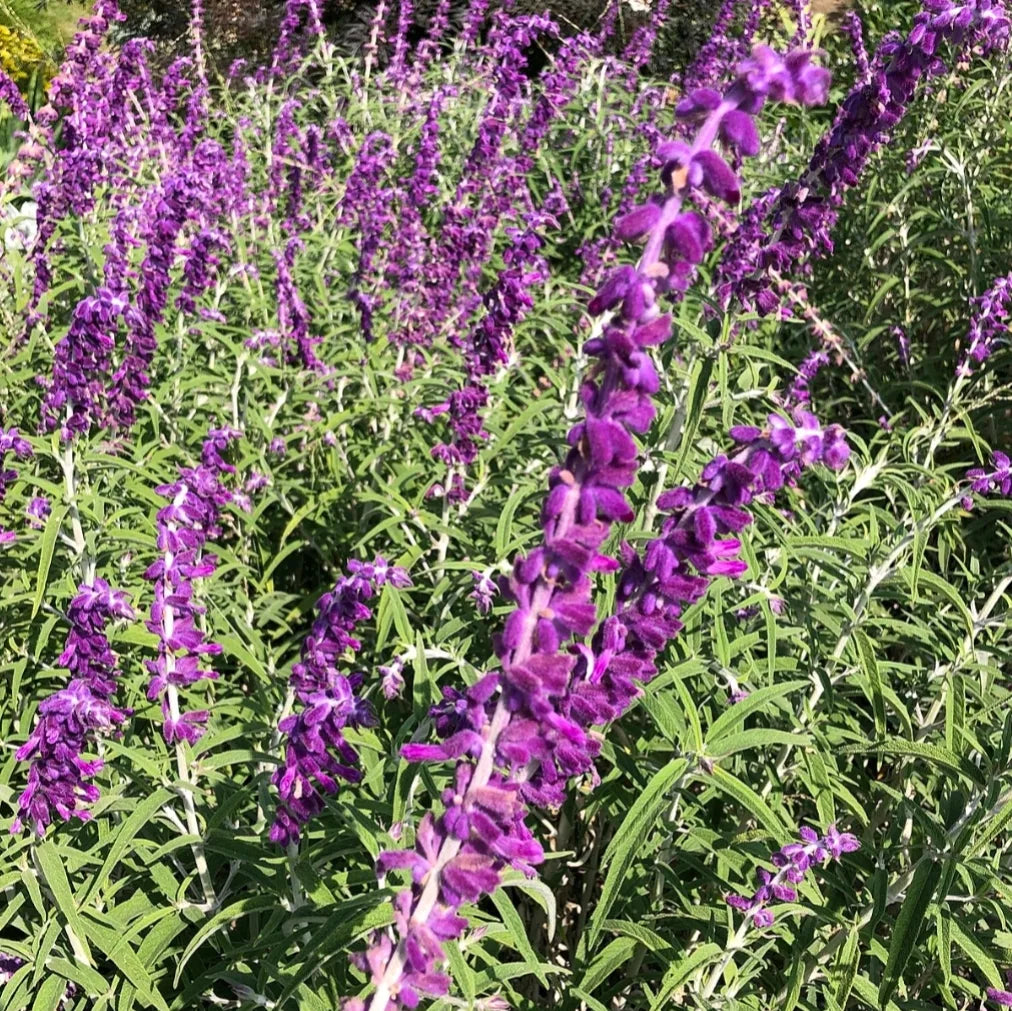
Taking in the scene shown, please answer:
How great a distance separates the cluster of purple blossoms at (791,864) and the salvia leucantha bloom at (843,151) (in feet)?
6.22

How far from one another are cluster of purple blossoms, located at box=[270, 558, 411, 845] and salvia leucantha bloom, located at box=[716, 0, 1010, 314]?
6.16 ft

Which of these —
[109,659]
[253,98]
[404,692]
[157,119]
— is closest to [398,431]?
[404,692]

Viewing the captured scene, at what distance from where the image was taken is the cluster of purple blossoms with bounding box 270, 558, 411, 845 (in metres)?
2.52

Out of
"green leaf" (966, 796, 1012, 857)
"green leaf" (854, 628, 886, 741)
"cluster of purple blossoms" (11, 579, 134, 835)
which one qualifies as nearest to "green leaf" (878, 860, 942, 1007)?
"green leaf" (966, 796, 1012, 857)

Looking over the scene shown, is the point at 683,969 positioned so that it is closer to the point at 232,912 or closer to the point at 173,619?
the point at 232,912

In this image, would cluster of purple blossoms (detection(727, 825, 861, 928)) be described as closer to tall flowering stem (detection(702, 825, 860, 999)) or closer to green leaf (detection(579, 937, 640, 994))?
tall flowering stem (detection(702, 825, 860, 999))

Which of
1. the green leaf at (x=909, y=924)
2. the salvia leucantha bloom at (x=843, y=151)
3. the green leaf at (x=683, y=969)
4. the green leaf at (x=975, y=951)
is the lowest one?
the green leaf at (x=683, y=969)

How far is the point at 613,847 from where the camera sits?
2.85 meters

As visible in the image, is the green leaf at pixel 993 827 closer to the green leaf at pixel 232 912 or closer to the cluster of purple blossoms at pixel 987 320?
the green leaf at pixel 232 912

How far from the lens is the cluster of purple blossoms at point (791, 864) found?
9.39ft

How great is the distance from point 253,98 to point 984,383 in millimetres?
7878

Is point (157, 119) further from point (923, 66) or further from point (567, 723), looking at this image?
point (567, 723)

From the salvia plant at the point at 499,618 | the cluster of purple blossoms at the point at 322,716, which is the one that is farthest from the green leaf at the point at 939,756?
the cluster of purple blossoms at the point at 322,716

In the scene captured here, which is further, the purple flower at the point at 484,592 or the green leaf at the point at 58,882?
the purple flower at the point at 484,592
